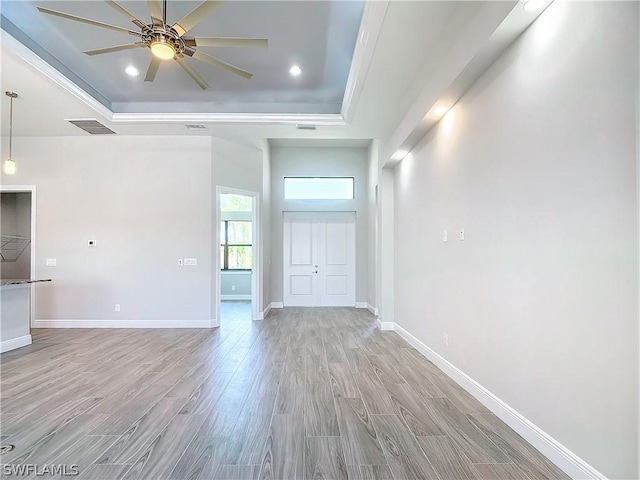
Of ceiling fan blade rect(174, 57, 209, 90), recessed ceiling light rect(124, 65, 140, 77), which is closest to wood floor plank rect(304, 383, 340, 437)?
ceiling fan blade rect(174, 57, 209, 90)

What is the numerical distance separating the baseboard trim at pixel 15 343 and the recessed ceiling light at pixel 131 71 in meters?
3.76

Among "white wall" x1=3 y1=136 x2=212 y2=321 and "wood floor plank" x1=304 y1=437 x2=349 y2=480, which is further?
"white wall" x1=3 y1=136 x2=212 y2=321

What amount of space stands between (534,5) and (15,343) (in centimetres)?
639

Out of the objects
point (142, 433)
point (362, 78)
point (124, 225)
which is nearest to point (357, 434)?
point (142, 433)

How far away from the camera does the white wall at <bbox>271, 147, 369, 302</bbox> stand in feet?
25.7

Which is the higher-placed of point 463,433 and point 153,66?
point 153,66

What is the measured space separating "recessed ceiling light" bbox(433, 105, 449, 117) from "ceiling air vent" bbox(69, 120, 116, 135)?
15.6 ft

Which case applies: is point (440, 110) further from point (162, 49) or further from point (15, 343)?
point (15, 343)

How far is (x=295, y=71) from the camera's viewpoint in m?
4.14

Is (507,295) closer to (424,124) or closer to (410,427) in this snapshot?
(410,427)

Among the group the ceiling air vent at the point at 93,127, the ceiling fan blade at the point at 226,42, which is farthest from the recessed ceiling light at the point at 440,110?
the ceiling air vent at the point at 93,127

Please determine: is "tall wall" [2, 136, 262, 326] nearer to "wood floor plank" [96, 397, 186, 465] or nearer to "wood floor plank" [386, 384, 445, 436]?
"wood floor plank" [96, 397, 186, 465]

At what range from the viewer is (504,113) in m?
2.40

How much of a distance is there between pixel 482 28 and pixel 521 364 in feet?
7.49
